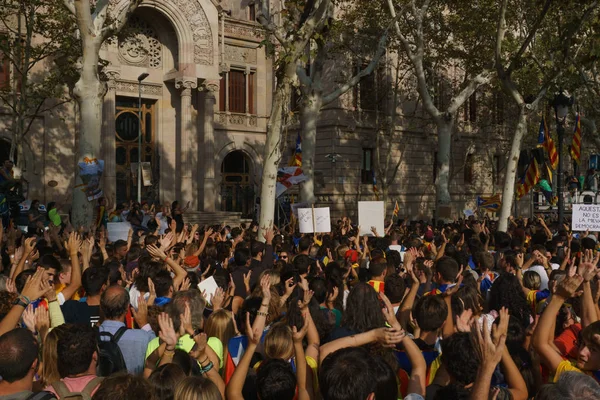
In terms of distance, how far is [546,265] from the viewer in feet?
29.8

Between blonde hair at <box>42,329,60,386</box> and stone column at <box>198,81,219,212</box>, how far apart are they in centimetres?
2883

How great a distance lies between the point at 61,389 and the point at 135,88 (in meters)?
30.4

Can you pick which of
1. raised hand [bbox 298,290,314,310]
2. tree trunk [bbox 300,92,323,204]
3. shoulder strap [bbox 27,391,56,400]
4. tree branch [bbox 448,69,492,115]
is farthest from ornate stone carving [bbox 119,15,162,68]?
shoulder strap [bbox 27,391,56,400]

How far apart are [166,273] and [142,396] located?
3590 millimetres

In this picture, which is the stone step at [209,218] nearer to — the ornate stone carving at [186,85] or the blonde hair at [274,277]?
the ornate stone carving at [186,85]

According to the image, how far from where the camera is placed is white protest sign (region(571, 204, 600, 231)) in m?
12.5

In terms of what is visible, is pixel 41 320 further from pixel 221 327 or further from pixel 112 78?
pixel 112 78

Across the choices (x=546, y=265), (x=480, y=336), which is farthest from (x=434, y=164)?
(x=480, y=336)

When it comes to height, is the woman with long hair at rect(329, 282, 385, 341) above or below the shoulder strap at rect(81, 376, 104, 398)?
above

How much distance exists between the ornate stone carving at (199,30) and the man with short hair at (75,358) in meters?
29.5

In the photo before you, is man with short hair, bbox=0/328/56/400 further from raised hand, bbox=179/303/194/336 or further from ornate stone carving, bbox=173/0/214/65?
ornate stone carving, bbox=173/0/214/65

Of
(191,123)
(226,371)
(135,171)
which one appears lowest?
(226,371)

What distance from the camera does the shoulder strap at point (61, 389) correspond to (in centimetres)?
372

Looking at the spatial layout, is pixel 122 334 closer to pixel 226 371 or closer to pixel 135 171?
pixel 226 371
